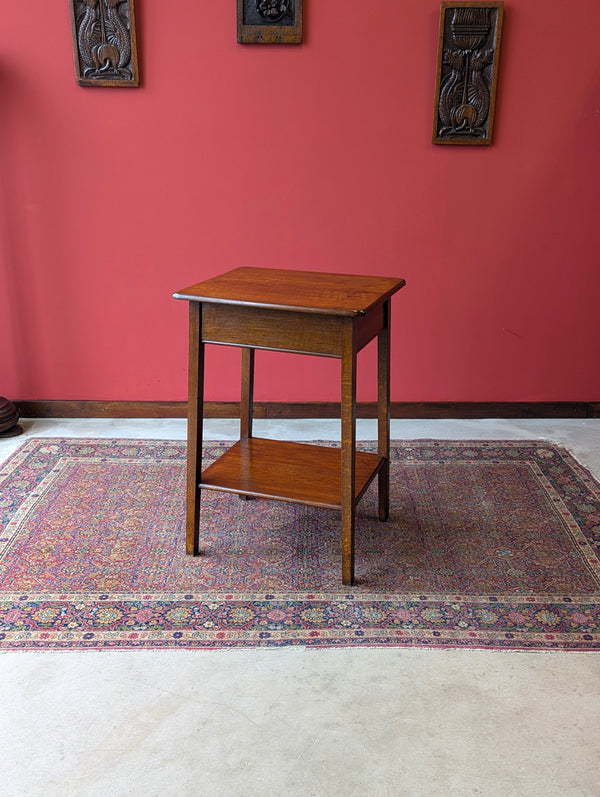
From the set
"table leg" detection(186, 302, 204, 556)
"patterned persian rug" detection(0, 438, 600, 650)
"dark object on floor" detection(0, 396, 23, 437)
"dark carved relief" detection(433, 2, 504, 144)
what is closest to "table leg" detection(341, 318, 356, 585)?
"patterned persian rug" detection(0, 438, 600, 650)

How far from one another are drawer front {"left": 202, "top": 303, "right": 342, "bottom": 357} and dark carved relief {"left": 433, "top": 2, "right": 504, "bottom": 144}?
1.76 m

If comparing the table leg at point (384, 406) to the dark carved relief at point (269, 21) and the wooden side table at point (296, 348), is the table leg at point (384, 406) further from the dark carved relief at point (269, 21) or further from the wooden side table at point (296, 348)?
the dark carved relief at point (269, 21)

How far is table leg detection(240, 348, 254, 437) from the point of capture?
2.96m

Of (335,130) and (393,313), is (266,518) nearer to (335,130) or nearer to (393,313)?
(393,313)

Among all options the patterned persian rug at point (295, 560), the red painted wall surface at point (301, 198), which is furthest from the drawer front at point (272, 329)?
the red painted wall surface at point (301, 198)

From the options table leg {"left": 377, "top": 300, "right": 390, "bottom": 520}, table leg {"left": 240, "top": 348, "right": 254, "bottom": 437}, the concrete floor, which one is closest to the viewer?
the concrete floor

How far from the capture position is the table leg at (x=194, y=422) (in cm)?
244

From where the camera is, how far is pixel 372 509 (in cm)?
301

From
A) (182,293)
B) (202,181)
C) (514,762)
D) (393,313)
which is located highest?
(202,181)

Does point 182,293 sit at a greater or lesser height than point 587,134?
lesser

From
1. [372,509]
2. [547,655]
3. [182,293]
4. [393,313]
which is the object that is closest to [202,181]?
[393,313]

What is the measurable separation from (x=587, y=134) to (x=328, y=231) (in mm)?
1289

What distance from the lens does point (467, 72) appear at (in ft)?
11.6

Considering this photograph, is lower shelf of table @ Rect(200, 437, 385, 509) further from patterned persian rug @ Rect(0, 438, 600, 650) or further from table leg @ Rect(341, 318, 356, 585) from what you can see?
patterned persian rug @ Rect(0, 438, 600, 650)
